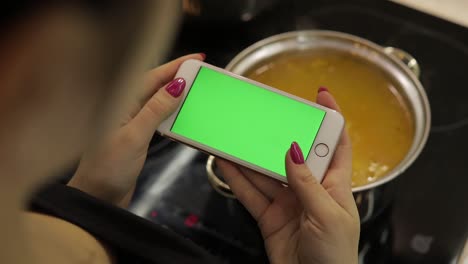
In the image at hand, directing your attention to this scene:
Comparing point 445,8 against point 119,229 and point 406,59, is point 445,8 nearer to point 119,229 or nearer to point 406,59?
point 406,59

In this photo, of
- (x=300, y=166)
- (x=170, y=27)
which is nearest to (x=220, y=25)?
(x=300, y=166)

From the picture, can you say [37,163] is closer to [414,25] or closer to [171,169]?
[171,169]

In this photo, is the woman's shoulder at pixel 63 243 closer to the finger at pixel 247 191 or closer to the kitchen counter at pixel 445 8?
the finger at pixel 247 191

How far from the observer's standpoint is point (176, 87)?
523 millimetres

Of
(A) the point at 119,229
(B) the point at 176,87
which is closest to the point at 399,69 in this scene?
(B) the point at 176,87

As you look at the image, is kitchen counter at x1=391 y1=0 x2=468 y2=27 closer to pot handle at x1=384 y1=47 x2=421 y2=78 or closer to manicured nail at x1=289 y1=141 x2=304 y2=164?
pot handle at x1=384 y1=47 x2=421 y2=78

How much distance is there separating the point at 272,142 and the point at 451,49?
337mm

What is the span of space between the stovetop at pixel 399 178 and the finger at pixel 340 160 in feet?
0.39

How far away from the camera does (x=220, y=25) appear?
708 millimetres

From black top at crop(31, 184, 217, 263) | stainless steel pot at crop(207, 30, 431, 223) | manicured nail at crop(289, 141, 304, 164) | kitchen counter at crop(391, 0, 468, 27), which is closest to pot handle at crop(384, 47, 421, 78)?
stainless steel pot at crop(207, 30, 431, 223)

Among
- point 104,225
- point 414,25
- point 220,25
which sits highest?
point 414,25

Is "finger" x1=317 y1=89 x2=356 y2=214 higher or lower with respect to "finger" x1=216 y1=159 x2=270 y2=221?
higher

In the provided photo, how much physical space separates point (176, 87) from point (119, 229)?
0.16 meters

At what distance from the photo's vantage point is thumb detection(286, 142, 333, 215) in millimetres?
446
